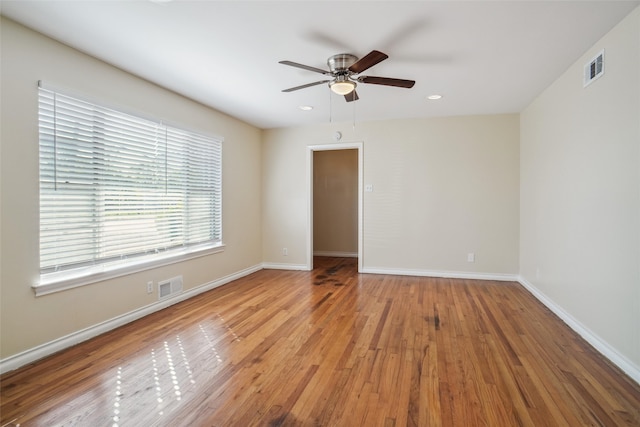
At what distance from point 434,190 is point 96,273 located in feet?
14.5

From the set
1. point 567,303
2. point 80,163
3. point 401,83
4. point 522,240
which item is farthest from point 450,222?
point 80,163

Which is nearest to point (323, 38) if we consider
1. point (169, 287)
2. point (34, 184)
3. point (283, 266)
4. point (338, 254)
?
point (34, 184)

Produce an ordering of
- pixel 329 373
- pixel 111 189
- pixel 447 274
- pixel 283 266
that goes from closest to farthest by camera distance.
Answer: pixel 329 373, pixel 111 189, pixel 447 274, pixel 283 266

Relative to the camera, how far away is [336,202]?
24.0ft

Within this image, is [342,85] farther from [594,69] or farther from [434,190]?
[434,190]

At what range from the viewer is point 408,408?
1.81m

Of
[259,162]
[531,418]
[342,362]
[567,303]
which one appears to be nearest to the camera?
[531,418]

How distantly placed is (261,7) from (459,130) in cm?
372

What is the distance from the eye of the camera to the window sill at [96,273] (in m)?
2.46

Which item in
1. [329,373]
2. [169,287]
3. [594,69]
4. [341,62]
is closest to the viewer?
[329,373]

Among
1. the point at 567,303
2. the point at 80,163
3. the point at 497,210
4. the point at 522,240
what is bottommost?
the point at 567,303

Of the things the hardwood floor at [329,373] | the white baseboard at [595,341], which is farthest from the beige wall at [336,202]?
the white baseboard at [595,341]

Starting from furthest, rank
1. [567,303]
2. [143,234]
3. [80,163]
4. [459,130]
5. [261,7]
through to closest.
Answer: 1. [459,130]
2. [143,234]
3. [567,303]
4. [80,163]
5. [261,7]

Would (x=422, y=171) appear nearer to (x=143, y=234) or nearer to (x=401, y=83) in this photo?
(x=401, y=83)
